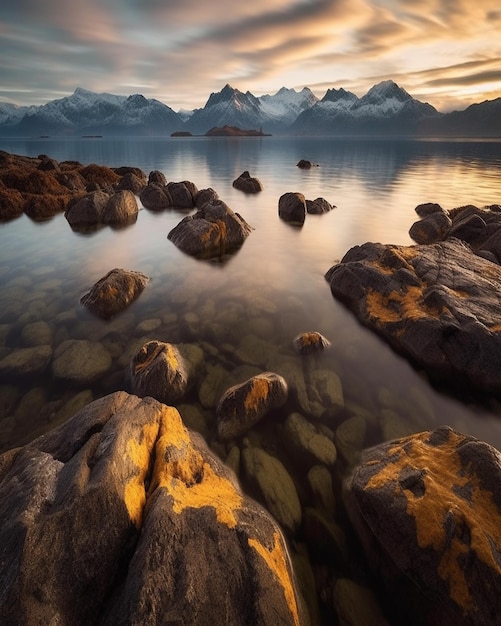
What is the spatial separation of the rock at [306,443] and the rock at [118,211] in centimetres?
2450

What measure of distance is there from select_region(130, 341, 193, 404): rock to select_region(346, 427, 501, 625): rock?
493cm

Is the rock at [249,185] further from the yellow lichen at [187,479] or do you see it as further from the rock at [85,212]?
the yellow lichen at [187,479]

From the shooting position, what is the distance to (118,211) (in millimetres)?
27172

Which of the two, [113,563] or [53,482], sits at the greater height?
[53,482]

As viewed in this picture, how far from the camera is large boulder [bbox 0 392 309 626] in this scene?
11.4 feet

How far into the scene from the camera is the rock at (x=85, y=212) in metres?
26.2

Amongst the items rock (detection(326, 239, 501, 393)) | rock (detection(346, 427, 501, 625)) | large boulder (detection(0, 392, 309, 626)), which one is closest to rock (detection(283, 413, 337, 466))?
rock (detection(346, 427, 501, 625))

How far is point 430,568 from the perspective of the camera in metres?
4.63

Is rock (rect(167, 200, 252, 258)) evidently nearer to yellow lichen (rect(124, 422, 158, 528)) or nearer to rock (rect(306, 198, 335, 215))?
rock (rect(306, 198, 335, 215))

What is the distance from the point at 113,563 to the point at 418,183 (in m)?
62.3

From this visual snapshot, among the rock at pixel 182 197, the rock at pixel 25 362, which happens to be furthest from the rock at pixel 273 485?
the rock at pixel 182 197

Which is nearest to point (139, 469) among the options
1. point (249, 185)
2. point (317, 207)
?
point (317, 207)

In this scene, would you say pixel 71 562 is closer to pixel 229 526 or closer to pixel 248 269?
pixel 229 526

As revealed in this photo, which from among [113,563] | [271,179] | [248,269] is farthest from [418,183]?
[113,563]
